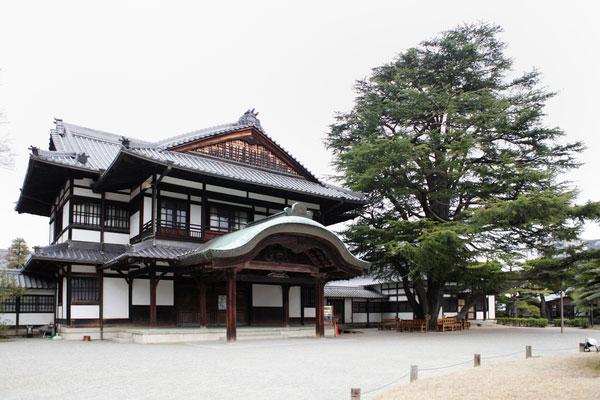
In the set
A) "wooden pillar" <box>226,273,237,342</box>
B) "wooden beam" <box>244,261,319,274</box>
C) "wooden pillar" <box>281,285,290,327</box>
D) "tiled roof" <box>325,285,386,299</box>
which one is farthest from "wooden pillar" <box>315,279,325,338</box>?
"tiled roof" <box>325,285,386,299</box>

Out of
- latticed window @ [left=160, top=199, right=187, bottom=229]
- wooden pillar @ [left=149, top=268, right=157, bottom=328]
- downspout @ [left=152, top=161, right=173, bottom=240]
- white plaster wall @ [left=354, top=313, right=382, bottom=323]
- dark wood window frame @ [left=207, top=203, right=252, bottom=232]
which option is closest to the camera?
wooden pillar @ [left=149, top=268, right=157, bottom=328]

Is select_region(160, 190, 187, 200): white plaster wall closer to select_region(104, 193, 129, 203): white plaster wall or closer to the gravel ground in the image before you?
select_region(104, 193, 129, 203): white plaster wall

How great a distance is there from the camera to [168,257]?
17250mm

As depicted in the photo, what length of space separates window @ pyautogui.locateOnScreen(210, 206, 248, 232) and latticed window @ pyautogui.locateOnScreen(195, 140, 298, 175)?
2598mm

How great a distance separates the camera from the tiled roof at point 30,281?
2252 cm

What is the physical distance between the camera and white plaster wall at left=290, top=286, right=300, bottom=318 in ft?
75.9

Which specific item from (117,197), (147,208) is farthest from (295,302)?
(117,197)

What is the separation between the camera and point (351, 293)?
34.1 m

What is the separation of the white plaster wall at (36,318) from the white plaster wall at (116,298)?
6.49m

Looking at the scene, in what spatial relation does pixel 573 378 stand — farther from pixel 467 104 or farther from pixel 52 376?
pixel 467 104

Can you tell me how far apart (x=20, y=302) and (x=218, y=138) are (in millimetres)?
12499

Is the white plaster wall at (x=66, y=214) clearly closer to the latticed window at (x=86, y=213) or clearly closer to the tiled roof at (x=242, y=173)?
the latticed window at (x=86, y=213)

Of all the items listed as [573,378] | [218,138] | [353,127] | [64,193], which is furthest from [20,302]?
[573,378]

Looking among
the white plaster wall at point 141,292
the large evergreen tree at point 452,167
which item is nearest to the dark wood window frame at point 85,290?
the white plaster wall at point 141,292
